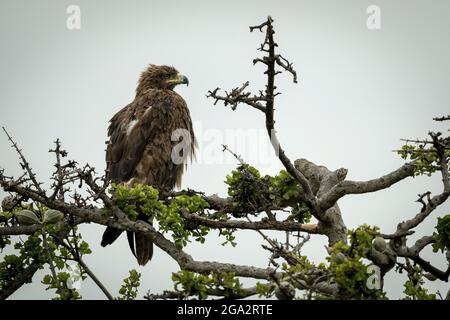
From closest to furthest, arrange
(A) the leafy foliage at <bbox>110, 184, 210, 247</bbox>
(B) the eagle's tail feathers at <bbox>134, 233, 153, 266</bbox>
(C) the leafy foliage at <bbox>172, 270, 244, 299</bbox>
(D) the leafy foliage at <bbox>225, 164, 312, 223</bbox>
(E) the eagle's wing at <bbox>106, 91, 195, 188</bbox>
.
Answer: (C) the leafy foliage at <bbox>172, 270, 244, 299</bbox> < (A) the leafy foliage at <bbox>110, 184, 210, 247</bbox> < (D) the leafy foliage at <bbox>225, 164, 312, 223</bbox> < (B) the eagle's tail feathers at <bbox>134, 233, 153, 266</bbox> < (E) the eagle's wing at <bbox>106, 91, 195, 188</bbox>

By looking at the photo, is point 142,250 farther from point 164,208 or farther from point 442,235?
point 442,235

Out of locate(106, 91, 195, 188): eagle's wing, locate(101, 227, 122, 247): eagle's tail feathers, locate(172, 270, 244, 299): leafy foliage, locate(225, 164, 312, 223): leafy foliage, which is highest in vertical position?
locate(106, 91, 195, 188): eagle's wing

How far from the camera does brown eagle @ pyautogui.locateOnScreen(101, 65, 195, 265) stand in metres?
9.78

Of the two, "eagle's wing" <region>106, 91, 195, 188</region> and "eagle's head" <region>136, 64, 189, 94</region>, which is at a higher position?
"eagle's head" <region>136, 64, 189, 94</region>

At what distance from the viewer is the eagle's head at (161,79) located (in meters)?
11.5

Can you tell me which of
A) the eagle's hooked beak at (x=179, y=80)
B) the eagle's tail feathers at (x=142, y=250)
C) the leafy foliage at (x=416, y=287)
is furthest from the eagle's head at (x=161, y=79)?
the leafy foliage at (x=416, y=287)

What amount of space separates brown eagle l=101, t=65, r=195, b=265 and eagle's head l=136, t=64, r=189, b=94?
1.98ft

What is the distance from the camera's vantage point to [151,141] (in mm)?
10039

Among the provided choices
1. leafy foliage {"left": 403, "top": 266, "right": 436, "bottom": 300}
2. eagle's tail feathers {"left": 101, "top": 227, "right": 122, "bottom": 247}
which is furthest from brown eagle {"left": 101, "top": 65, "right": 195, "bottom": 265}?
leafy foliage {"left": 403, "top": 266, "right": 436, "bottom": 300}

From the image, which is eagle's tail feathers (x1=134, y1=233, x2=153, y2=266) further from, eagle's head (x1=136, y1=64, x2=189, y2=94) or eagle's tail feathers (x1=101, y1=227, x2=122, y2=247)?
eagle's head (x1=136, y1=64, x2=189, y2=94)

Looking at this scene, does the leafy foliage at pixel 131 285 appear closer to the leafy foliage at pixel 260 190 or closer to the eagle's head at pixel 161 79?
the leafy foliage at pixel 260 190
